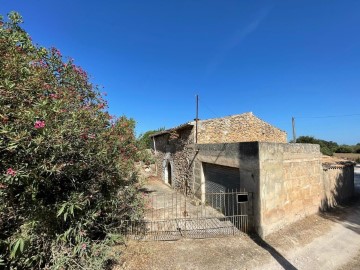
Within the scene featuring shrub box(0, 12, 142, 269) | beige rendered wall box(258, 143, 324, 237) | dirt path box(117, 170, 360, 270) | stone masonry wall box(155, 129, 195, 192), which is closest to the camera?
shrub box(0, 12, 142, 269)

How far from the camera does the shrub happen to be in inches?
132

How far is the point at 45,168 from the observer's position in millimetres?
3451

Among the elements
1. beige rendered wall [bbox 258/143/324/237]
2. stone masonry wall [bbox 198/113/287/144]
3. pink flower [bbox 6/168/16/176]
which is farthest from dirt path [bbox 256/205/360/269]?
stone masonry wall [bbox 198/113/287/144]

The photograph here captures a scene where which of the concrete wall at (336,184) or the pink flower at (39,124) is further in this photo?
the concrete wall at (336,184)

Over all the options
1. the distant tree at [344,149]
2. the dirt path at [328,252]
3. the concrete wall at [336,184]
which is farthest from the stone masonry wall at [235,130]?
the distant tree at [344,149]

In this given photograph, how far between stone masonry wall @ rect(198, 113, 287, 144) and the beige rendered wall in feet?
14.7

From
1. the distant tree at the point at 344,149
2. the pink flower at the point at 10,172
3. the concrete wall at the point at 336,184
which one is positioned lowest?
the concrete wall at the point at 336,184

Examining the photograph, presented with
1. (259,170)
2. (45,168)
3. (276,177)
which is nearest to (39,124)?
(45,168)

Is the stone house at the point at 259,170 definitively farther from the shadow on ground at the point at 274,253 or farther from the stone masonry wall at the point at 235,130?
the shadow on ground at the point at 274,253

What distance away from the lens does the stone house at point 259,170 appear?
7801 mm

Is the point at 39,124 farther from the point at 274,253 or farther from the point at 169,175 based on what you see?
the point at 169,175

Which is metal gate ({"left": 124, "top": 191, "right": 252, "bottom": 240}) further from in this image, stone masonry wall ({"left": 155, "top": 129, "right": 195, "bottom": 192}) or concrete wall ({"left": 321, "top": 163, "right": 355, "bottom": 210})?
concrete wall ({"left": 321, "top": 163, "right": 355, "bottom": 210})

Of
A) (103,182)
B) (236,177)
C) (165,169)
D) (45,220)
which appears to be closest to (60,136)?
(45,220)

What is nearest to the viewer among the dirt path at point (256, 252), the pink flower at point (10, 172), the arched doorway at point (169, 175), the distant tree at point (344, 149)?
the pink flower at point (10, 172)
